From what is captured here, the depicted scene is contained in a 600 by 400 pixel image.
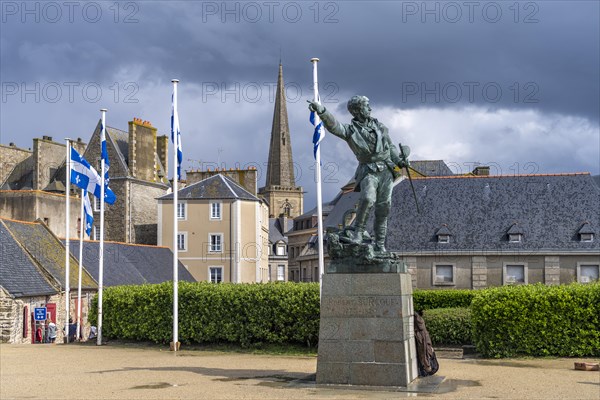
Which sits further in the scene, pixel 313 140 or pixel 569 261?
pixel 569 261

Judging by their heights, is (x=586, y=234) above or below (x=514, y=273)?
above

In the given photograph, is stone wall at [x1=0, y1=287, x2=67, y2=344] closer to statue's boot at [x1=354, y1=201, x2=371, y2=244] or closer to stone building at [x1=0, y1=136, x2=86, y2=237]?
stone building at [x1=0, y1=136, x2=86, y2=237]

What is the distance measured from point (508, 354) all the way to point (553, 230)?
75.6 ft

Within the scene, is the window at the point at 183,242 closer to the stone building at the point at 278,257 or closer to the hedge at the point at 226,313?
the hedge at the point at 226,313

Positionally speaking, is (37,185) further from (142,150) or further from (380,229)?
(380,229)

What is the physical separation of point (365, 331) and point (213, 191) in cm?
4465

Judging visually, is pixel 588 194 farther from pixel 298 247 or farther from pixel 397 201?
pixel 298 247

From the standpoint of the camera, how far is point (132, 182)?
59.2 metres

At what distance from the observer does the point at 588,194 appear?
43531mm

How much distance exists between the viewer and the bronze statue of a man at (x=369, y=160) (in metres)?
14.2

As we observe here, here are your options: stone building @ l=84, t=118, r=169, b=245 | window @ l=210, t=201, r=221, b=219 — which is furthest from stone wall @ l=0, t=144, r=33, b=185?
window @ l=210, t=201, r=221, b=219

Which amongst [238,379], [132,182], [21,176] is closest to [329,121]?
[238,379]

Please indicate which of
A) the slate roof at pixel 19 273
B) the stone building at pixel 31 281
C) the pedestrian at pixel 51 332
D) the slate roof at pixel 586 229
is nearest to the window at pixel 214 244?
the stone building at pixel 31 281

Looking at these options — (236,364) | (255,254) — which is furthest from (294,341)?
(255,254)
